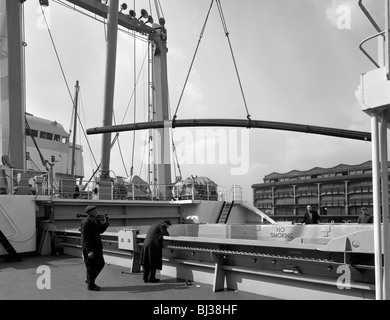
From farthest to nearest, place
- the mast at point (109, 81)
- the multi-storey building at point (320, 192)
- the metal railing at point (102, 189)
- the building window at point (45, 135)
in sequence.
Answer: the building window at point (45, 135)
the multi-storey building at point (320, 192)
the mast at point (109, 81)
the metal railing at point (102, 189)

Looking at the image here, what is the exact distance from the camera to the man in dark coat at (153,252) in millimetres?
6844

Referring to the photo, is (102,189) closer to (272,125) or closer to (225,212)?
(225,212)

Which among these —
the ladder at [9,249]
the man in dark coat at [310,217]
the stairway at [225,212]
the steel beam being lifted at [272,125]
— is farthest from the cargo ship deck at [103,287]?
the stairway at [225,212]

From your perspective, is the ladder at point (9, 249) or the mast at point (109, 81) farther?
the mast at point (109, 81)

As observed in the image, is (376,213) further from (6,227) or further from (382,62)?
(6,227)

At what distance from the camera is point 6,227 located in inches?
410

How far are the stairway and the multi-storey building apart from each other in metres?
4.15

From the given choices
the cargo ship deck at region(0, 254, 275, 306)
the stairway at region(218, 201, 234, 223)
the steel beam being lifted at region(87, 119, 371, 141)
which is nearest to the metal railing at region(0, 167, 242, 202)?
the stairway at region(218, 201, 234, 223)

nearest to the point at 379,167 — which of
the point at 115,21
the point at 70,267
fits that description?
the point at 70,267

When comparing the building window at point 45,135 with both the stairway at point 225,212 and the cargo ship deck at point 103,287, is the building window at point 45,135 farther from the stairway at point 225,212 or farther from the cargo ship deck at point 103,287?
the cargo ship deck at point 103,287

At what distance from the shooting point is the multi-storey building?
18797 millimetres

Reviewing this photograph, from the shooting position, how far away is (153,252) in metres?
6.83

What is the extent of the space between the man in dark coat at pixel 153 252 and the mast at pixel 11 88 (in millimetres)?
8372

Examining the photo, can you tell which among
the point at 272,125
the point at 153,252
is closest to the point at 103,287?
the point at 153,252
